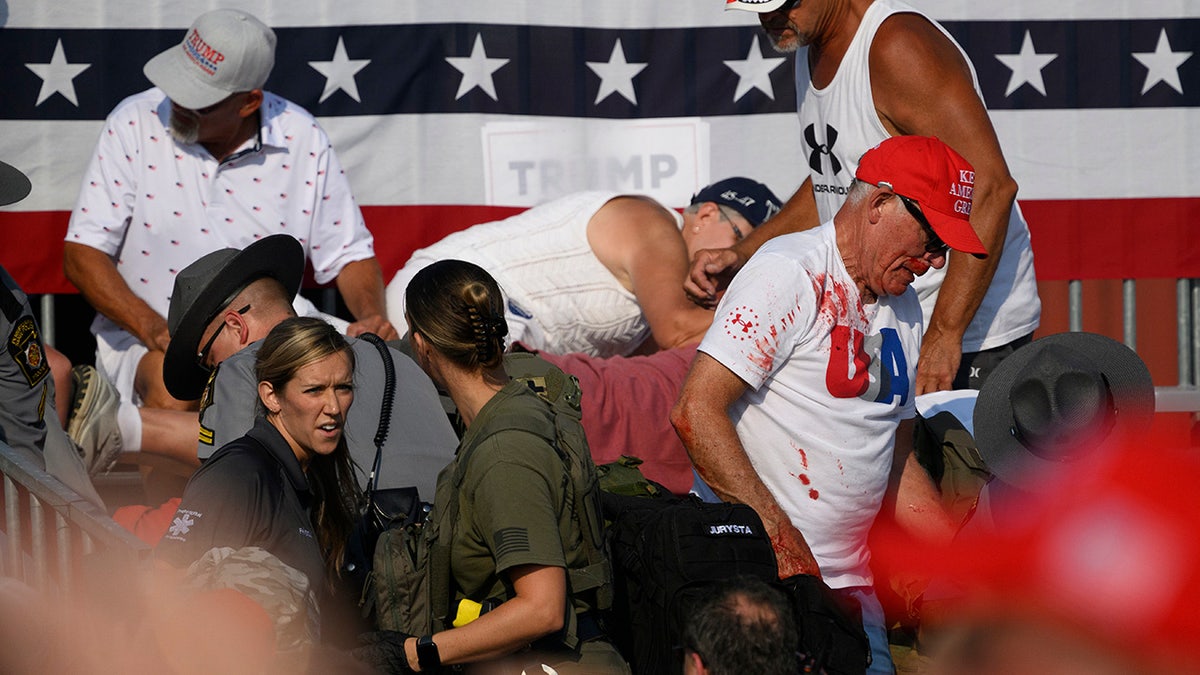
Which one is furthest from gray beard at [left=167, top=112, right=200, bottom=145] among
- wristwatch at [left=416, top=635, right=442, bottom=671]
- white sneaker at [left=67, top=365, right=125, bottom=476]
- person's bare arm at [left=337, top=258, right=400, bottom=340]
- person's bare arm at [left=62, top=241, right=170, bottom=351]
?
wristwatch at [left=416, top=635, right=442, bottom=671]

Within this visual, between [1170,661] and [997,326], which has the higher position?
[997,326]

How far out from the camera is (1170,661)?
2.53 m

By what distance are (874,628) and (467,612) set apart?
3.50ft

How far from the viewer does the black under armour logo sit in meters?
4.36

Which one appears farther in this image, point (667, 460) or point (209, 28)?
point (209, 28)

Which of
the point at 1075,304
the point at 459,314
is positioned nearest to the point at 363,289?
the point at 459,314

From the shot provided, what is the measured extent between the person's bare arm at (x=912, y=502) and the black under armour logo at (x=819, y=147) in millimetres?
986

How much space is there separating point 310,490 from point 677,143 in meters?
2.99

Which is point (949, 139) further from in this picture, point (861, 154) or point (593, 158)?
point (593, 158)

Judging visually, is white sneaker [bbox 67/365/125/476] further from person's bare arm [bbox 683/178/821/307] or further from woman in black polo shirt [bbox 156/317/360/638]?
person's bare arm [bbox 683/178/821/307]

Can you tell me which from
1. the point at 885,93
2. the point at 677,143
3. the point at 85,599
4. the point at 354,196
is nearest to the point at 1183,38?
the point at 677,143

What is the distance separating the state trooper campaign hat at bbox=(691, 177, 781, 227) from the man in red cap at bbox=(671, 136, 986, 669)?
1.80m

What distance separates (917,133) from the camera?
4.14m

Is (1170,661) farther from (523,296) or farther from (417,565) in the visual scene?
(523,296)
